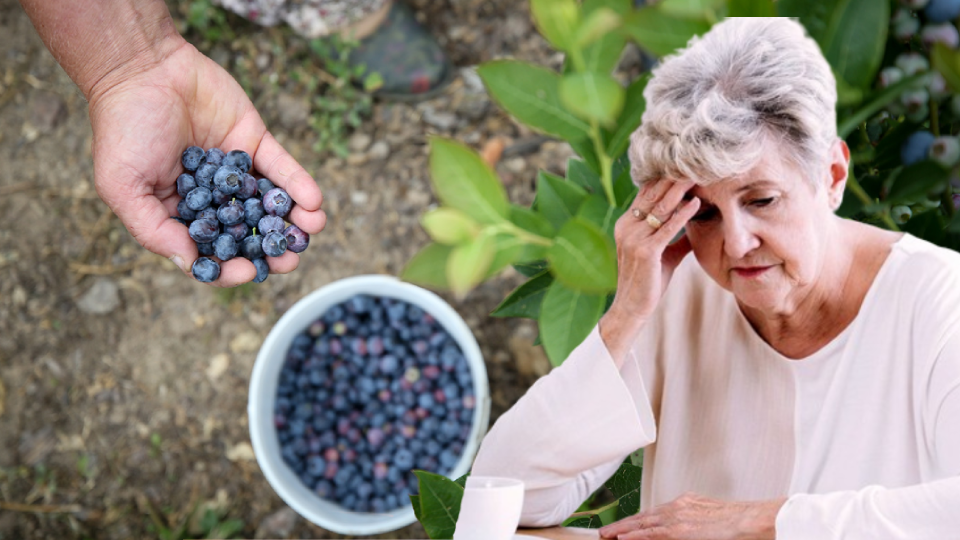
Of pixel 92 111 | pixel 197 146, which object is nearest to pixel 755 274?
pixel 197 146

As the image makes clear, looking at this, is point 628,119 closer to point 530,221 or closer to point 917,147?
point 530,221

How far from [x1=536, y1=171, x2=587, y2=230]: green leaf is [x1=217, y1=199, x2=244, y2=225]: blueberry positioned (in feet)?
1.52

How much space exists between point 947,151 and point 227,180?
3.28 feet

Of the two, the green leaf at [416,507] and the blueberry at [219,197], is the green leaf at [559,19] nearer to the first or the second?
the blueberry at [219,197]

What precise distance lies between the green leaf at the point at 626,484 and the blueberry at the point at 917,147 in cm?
62

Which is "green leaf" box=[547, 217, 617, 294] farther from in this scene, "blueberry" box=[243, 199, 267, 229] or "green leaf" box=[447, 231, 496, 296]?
"blueberry" box=[243, 199, 267, 229]

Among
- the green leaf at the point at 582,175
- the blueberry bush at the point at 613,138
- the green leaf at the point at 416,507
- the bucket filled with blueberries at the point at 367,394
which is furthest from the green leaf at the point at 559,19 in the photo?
the bucket filled with blueberries at the point at 367,394

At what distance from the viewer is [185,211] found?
49.8 inches

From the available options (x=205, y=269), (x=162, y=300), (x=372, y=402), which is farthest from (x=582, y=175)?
(x=162, y=300)

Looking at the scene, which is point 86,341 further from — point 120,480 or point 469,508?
point 469,508

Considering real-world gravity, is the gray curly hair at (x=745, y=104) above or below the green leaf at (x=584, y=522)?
above

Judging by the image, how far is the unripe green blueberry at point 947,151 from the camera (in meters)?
1.10

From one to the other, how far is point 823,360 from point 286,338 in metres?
1.21

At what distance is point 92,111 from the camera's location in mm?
1329
